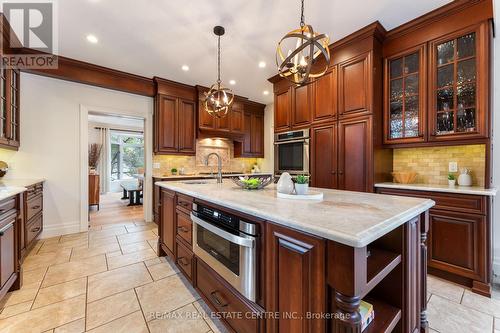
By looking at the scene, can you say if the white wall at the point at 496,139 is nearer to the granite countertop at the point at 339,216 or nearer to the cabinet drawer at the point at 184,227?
the granite countertop at the point at 339,216

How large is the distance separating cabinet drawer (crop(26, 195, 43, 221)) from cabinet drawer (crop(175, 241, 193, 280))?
6.71 feet

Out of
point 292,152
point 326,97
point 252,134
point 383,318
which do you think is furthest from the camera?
point 252,134

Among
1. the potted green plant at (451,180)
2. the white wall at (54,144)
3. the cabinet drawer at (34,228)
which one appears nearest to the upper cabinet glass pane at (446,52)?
the potted green plant at (451,180)

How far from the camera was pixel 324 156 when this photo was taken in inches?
125

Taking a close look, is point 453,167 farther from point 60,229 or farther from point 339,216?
point 60,229

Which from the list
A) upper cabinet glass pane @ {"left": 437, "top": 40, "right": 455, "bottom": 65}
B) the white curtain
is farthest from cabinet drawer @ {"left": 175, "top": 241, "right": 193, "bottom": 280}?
the white curtain

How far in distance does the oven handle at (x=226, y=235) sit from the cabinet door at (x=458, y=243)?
7.03 ft

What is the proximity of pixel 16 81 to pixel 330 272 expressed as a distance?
4.65m

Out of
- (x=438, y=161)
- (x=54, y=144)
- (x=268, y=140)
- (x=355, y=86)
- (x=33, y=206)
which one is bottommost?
(x=33, y=206)

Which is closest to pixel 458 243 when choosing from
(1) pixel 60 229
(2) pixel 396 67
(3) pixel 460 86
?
(3) pixel 460 86

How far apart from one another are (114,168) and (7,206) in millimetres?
7623

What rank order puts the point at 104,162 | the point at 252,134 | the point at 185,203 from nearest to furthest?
1. the point at 185,203
2. the point at 252,134
3. the point at 104,162

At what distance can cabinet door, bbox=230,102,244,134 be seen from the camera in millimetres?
5168

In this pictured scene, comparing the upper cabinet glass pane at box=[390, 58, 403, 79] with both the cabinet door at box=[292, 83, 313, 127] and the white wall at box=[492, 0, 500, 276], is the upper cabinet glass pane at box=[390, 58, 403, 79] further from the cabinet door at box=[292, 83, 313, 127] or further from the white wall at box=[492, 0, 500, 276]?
the cabinet door at box=[292, 83, 313, 127]
